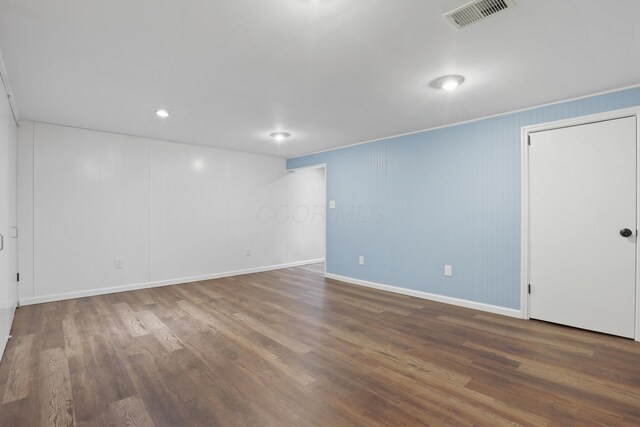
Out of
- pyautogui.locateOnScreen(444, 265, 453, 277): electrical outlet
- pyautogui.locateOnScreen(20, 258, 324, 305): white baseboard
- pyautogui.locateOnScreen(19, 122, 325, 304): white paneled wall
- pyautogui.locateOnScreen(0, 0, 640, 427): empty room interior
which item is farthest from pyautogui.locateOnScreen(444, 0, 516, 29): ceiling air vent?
pyautogui.locateOnScreen(20, 258, 324, 305): white baseboard

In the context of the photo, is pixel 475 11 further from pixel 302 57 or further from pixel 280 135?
pixel 280 135

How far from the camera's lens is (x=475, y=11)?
1.78m

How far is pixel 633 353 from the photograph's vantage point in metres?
2.62

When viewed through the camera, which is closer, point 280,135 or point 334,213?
point 280,135

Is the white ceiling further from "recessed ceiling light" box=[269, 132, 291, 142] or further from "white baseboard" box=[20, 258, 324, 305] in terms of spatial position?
"white baseboard" box=[20, 258, 324, 305]

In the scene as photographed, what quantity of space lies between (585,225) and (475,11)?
259 centimetres

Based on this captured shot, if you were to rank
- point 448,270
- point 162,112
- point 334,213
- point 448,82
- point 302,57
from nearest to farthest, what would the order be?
point 302,57 → point 448,82 → point 162,112 → point 448,270 → point 334,213

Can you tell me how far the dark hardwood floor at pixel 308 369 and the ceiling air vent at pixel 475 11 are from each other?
2.35m

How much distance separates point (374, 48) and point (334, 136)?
2.64m

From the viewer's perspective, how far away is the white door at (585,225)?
2.93 metres

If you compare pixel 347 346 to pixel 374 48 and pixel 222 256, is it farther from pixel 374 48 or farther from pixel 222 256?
pixel 222 256

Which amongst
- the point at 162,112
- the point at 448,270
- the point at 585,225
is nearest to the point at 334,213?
the point at 448,270

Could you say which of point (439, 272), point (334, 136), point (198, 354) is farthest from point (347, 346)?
point (334, 136)

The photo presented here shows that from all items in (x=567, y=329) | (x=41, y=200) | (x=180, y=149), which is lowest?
(x=567, y=329)
